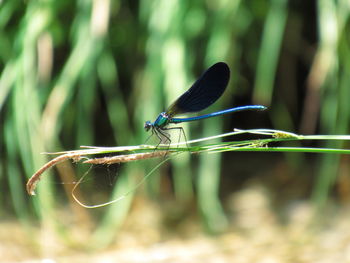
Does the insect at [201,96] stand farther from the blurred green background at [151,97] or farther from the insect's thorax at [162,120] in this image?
the blurred green background at [151,97]

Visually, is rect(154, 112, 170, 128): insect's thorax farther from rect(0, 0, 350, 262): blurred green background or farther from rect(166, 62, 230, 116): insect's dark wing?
rect(0, 0, 350, 262): blurred green background

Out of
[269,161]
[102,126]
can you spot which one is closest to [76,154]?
[102,126]

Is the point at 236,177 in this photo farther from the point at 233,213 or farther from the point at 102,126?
the point at 102,126

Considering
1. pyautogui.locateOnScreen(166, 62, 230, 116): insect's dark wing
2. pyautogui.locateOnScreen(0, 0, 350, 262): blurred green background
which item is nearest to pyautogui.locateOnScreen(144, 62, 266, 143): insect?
pyautogui.locateOnScreen(166, 62, 230, 116): insect's dark wing

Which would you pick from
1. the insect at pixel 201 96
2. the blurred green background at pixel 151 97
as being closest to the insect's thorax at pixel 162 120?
the insect at pixel 201 96

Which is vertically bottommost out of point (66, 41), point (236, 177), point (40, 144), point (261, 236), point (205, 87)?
point (261, 236)

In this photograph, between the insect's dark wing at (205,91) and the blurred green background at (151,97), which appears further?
the blurred green background at (151,97)

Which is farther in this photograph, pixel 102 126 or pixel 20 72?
pixel 102 126
